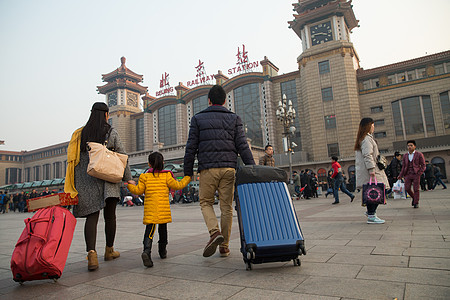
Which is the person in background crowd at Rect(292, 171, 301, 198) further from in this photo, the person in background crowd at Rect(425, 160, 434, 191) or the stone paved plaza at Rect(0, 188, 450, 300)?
the stone paved plaza at Rect(0, 188, 450, 300)

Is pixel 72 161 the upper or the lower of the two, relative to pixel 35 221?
upper

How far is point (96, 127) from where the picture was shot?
11.8ft

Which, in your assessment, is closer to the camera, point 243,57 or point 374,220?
point 374,220

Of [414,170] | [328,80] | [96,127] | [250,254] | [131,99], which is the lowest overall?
[250,254]

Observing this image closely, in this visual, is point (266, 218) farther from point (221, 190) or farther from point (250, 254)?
point (221, 190)

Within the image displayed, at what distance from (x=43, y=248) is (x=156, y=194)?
1247 millimetres

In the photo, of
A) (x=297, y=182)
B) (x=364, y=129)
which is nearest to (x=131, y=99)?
(x=297, y=182)

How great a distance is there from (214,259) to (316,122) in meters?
37.7

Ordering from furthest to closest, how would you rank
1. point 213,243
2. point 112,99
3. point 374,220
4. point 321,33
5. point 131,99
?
point 131,99, point 112,99, point 321,33, point 374,220, point 213,243

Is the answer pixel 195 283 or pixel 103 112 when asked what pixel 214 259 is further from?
pixel 103 112

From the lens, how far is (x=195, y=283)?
2451mm

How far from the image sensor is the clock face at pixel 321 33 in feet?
131

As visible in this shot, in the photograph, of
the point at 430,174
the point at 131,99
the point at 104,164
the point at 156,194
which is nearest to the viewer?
the point at 104,164

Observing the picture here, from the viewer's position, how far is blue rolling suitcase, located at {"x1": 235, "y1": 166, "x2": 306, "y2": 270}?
269 centimetres
